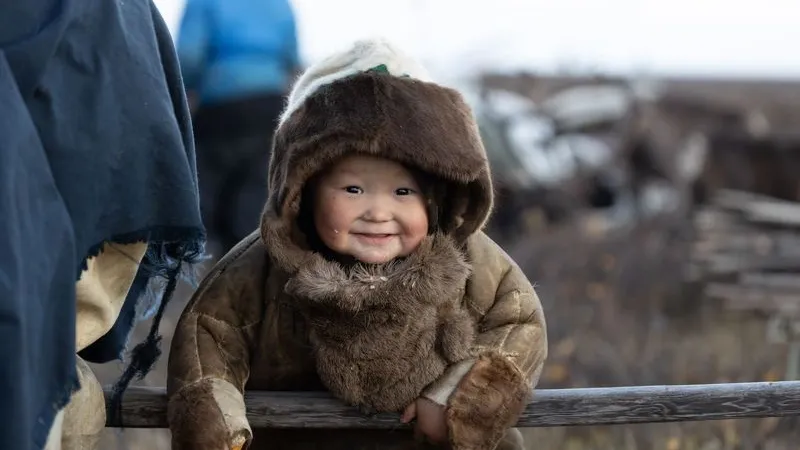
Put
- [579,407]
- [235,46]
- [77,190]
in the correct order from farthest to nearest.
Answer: [235,46] → [579,407] → [77,190]

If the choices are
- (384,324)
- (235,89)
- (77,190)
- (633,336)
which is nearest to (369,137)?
(384,324)

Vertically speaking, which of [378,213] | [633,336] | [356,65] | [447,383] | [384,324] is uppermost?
[356,65]

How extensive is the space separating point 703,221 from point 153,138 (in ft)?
26.6

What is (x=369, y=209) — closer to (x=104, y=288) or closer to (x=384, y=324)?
(x=384, y=324)

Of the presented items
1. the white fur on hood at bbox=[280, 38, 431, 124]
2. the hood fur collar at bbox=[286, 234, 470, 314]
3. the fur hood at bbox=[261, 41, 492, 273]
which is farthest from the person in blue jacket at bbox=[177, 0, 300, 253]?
the hood fur collar at bbox=[286, 234, 470, 314]

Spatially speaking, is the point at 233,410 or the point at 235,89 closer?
the point at 233,410

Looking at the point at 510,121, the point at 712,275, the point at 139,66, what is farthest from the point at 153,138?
the point at 510,121

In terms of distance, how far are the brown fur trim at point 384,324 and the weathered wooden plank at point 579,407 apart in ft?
0.21

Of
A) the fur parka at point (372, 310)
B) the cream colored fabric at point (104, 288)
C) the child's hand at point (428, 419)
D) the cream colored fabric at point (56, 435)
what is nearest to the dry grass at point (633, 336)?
the fur parka at point (372, 310)

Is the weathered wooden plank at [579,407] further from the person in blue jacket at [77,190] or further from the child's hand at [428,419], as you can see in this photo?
the person in blue jacket at [77,190]

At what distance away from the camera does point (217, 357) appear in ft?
8.28

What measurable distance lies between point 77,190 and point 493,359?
95 centimetres

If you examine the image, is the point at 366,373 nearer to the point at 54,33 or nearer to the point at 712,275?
the point at 54,33

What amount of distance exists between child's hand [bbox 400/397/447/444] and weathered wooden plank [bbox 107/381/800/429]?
0.05 meters
